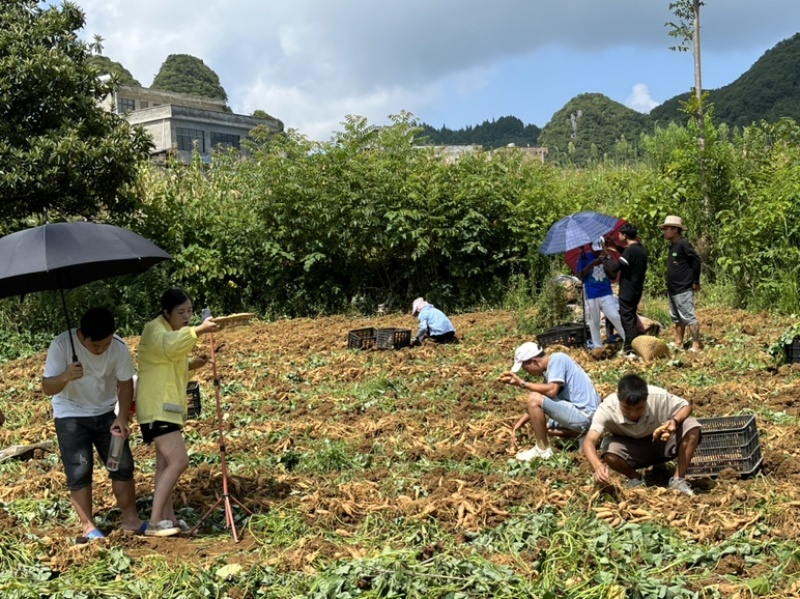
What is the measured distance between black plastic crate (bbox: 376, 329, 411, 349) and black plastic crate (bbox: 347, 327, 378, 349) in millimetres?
102

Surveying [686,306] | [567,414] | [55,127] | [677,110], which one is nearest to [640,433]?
[567,414]

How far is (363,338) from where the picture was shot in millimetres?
12109

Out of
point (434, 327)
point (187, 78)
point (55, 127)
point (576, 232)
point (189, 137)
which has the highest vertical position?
point (187, 78)

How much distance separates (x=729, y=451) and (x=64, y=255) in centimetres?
460

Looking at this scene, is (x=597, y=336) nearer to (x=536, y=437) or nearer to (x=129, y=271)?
(x=536, y=437)

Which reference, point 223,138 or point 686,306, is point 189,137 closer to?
point 223,138

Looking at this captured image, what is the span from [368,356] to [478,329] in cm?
240

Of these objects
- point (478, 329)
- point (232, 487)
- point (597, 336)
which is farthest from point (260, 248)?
point (232, 487)

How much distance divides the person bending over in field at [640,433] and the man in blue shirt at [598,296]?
486 cm

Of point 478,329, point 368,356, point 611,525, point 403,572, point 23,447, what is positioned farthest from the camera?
point 478,329

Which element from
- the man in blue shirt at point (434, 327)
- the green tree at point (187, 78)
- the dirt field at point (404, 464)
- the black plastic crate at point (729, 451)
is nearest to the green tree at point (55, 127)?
the dirt field at point (404, 464)

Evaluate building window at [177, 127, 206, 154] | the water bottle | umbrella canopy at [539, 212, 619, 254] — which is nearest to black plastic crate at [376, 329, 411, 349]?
umbrella canopy at [539, 212, 619, 254]

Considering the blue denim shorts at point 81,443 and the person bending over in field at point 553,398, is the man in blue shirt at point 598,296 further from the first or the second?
the blue denim shorts at point 81,443

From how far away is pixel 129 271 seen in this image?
5676mm
